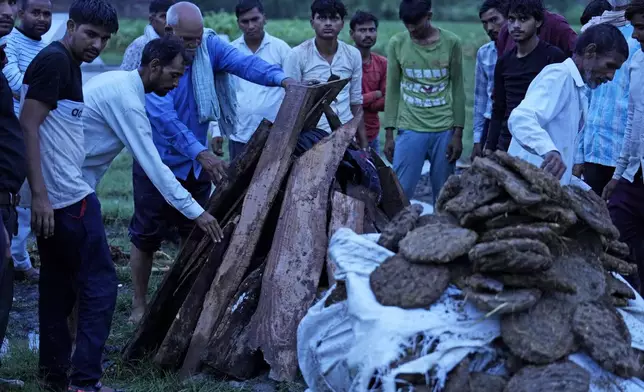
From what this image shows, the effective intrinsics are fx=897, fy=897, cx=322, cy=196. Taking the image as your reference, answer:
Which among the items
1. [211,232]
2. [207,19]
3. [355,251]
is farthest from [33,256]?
[207,19]

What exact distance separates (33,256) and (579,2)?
692 inches

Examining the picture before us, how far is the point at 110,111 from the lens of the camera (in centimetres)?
485

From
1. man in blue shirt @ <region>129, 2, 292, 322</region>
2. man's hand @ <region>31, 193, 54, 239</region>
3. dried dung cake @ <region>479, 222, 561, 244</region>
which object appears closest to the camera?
dried dung cake @ <region>479, 222, 561, 244</region>

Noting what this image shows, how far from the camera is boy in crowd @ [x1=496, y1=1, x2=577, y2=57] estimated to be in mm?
7062

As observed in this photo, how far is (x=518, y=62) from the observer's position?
6.43 m

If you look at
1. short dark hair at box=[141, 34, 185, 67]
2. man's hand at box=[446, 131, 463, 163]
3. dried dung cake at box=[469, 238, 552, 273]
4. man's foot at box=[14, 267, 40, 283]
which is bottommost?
man's foot at box=[14, 267, 40, 283]

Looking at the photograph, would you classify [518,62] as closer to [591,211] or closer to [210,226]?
[210,226]

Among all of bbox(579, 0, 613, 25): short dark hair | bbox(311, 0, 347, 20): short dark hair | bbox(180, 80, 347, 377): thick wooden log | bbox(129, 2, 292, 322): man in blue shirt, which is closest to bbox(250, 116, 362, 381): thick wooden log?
bbox(180, 80, 347, 377): thick wooden log

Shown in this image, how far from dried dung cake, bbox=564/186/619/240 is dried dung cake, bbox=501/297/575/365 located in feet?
1.48

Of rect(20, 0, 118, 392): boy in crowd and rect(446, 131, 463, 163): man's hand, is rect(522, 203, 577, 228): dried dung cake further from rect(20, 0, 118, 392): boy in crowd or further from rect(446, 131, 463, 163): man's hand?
rect(446, 131, 463, 163): man's hand

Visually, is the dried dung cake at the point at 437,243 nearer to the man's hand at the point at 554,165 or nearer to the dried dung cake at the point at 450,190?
the dried dung cake at the point at 450,190

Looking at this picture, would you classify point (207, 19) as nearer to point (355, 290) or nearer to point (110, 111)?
point (110, 111)

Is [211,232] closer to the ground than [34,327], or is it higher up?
higher up

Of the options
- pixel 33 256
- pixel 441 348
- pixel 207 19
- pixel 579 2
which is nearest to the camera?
pixel 441 348
